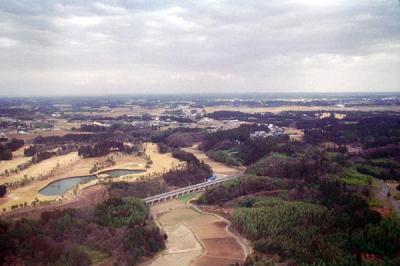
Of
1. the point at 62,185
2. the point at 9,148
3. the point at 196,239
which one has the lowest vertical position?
the point at 196,239

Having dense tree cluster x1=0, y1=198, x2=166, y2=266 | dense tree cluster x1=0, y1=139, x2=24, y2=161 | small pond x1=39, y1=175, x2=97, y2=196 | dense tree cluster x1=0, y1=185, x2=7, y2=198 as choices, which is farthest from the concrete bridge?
dense tree cluster x1=0, y1=139, x2=24, y2=161

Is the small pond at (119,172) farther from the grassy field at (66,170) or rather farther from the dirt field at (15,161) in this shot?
the dirt field at (15,161)

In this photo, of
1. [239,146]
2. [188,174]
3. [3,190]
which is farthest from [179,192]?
[239,146]

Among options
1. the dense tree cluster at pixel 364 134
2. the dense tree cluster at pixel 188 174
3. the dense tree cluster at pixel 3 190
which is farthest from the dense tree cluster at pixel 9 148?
the dense tree cluster at pixel 364 134

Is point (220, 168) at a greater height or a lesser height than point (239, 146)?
lesser

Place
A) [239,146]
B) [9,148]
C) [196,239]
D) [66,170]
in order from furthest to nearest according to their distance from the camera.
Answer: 1. [239,146]
2. [9,148]
3. [66,170]
4. [196,239]

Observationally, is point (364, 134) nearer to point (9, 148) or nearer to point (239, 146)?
point (239, 146)

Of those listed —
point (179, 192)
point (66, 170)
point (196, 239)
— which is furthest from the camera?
point (66, 170)

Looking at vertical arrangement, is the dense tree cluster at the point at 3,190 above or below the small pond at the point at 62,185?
above
